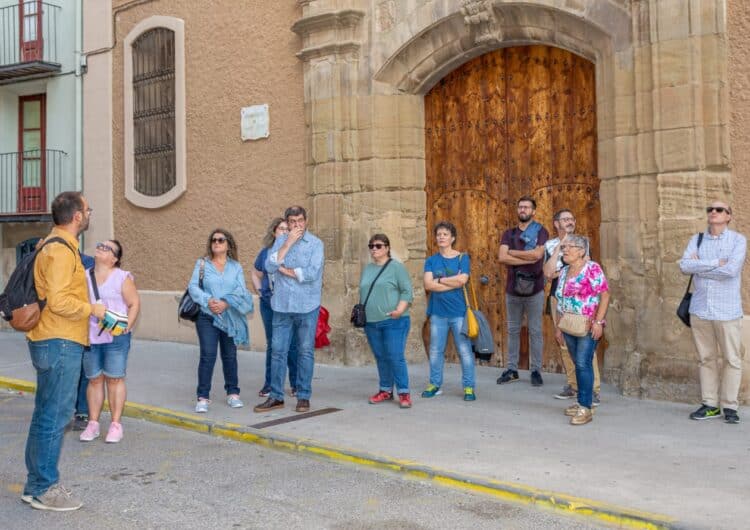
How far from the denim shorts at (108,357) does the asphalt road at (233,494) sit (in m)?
0.57

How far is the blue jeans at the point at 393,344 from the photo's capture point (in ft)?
24.8

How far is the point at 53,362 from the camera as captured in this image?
4.92m

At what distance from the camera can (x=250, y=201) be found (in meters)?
11.9

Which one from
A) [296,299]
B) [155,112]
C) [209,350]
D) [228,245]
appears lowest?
[209,350]

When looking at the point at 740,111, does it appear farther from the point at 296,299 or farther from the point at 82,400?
the point at 82,400

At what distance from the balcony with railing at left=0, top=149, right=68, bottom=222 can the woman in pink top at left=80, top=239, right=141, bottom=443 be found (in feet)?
29.2

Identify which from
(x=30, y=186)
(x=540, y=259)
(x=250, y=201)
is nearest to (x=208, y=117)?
(x=250, y=201)

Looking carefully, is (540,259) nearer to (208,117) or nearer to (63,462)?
(63,462)

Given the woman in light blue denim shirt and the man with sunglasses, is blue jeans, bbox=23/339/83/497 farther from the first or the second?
the man with sunglasses

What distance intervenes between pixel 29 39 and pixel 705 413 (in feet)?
44.0

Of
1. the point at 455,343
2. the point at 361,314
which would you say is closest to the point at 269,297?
the point at 361,314

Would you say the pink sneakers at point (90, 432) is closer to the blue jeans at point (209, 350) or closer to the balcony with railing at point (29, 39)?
the blue jeans at point (209, 350)

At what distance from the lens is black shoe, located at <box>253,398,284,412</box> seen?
24.6 feet

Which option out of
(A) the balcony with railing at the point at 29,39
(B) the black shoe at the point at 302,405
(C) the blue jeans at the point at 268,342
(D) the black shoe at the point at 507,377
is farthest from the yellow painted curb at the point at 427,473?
(A) the balcony with railing at the point at 29,39
